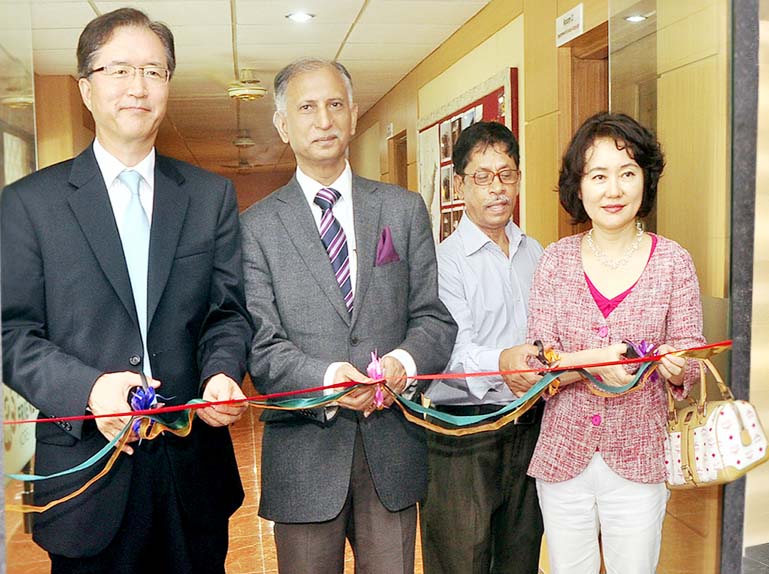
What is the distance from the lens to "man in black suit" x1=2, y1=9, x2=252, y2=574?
2107 mm

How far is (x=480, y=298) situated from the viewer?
8.02 ft

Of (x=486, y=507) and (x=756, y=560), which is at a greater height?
(x=486, y=507)

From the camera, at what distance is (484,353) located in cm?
243

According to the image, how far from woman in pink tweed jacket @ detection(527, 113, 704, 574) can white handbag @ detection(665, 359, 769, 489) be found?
0.14ft

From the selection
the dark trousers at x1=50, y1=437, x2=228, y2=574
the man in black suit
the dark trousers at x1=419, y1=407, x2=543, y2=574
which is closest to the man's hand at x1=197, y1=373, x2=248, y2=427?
the man in black suit

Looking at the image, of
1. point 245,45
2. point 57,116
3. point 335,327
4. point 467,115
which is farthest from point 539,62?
point 57,116

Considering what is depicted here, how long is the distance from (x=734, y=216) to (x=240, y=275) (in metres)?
1.35

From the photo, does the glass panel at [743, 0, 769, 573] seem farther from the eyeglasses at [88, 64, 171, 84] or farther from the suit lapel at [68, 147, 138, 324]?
the suit lapel at [68, 147, 138, 324]

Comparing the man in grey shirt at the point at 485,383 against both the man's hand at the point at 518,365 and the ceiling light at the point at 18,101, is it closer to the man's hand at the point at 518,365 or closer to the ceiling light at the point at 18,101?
the man's hand at the point at 518,365

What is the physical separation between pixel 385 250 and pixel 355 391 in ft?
1.15

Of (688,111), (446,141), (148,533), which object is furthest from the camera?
(688,111)

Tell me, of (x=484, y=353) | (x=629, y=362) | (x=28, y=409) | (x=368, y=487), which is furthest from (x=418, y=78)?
(x=28, y=409)

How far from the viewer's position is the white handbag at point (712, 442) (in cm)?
228

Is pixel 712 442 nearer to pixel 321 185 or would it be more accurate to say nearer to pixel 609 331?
pixel 609 331
